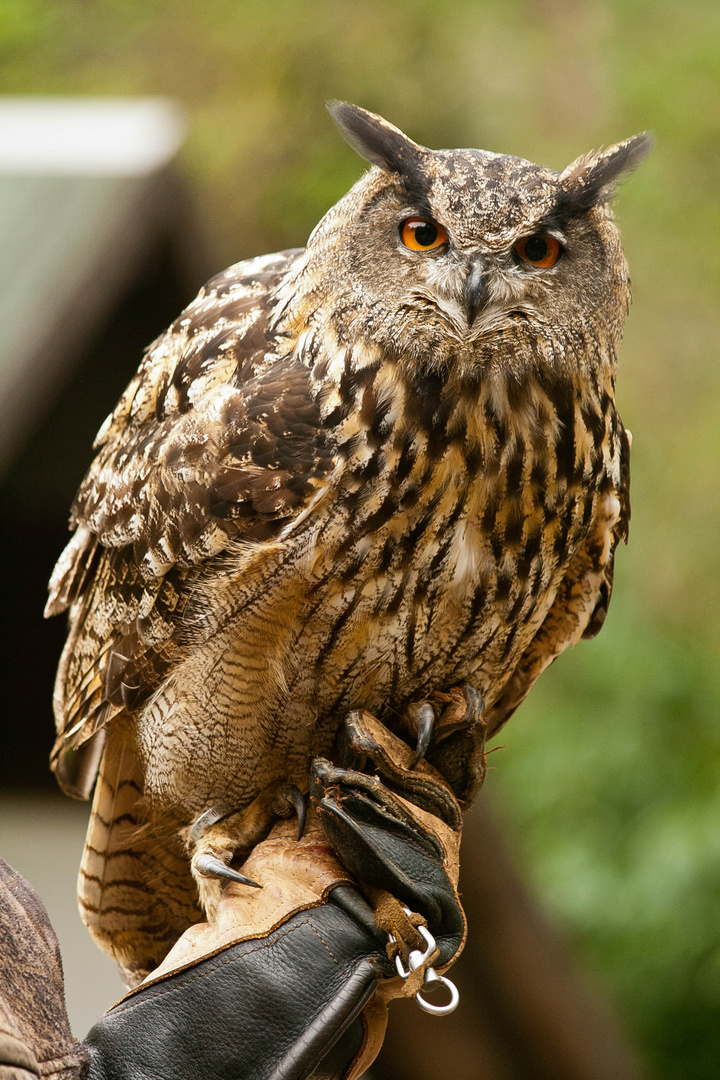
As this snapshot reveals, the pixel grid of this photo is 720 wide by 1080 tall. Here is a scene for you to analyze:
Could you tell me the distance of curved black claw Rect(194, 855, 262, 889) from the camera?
158cm

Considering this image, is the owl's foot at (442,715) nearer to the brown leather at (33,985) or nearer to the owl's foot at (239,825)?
the owl's foot at (239,825)

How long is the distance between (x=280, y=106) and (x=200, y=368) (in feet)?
18.5

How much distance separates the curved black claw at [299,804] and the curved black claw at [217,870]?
5.1 inches

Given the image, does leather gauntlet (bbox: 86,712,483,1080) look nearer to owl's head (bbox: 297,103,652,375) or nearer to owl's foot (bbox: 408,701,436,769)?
owl's foot (bbox: 408,701,436,769)

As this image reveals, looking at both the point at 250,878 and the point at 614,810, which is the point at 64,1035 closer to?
the point at 250,878

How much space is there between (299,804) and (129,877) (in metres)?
0.43

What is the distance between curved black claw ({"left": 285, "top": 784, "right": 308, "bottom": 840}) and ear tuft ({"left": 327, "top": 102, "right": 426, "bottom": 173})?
102 cm

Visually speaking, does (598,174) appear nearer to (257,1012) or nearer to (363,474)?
(363,474)

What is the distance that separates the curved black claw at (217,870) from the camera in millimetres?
1581

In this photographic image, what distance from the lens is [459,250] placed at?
1.47m

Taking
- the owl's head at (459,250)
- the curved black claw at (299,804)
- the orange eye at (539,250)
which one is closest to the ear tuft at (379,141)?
the owl's head at (459,250)

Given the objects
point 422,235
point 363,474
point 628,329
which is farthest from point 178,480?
point 628,329

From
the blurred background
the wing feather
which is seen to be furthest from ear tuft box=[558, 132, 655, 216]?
the blurred background

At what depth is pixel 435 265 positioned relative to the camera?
148 centimetres
